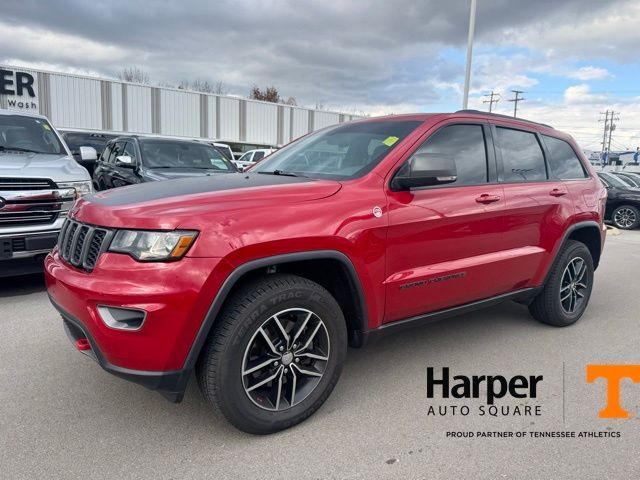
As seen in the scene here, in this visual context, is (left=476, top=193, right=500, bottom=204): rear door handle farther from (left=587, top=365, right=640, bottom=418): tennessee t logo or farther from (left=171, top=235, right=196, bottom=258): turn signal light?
(left=171, top=235, right=196, bottom=258): turn signal light

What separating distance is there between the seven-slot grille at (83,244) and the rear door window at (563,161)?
371 cm

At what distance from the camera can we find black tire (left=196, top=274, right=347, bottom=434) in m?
2.45

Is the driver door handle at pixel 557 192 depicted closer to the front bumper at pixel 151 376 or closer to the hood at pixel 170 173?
the front bumper at pixel 151 376

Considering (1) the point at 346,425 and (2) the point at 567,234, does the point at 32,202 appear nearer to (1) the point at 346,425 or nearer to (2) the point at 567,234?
(1) the point at 346,425

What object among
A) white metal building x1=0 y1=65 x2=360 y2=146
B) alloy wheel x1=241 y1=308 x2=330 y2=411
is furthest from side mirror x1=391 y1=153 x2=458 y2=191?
white metal building x1=0 y1=65 x2=360 y2=146

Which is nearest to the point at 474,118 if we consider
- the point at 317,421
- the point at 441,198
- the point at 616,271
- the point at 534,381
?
the point at 441,198

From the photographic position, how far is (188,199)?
100 inches

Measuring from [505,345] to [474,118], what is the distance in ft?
6.09

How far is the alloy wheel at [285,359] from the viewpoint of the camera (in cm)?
261

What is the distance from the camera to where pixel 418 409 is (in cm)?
304

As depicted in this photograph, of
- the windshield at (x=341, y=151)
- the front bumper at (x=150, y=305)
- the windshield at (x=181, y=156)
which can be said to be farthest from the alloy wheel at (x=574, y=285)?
the windshield at (x=181, y=156)

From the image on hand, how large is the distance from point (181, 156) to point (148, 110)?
87.9 feet

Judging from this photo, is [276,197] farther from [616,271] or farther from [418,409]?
[616,271]

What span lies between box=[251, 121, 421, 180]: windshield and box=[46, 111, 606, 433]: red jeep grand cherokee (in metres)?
0.02
